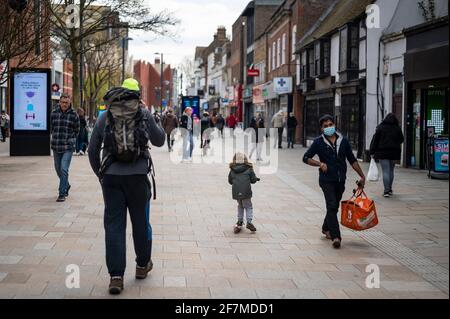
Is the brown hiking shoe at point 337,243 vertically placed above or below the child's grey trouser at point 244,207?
below

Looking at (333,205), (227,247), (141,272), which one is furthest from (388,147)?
(141,272)

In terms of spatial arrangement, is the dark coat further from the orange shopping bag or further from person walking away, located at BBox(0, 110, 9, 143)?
person walking away, located at BBox(0, 110, 9, 143)

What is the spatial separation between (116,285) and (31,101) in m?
17.8

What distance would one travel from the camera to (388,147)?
520 inches

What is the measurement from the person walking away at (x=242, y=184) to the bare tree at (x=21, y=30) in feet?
31.4

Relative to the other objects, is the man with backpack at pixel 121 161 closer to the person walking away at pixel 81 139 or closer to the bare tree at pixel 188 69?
the person walking away at pixel 81 139

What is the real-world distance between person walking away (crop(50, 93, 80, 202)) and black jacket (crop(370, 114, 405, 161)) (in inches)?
221

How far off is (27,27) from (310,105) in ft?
58.4

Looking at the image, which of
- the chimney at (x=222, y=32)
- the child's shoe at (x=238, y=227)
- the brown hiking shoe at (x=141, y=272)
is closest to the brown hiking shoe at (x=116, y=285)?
the brown hiking shoe at (x=141, y=272)

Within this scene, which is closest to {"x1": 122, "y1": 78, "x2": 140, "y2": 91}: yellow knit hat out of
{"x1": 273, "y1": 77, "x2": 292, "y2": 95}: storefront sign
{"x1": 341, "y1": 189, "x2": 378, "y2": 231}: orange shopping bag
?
{"x1": 341, "y1": 189, "x2": 378, "y2": 231}: orange shopping bag

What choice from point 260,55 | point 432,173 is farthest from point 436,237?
point 260,55

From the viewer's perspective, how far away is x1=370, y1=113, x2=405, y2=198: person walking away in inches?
520

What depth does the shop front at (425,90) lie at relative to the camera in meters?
16.6

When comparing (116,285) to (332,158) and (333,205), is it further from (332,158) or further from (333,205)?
(332,158)
